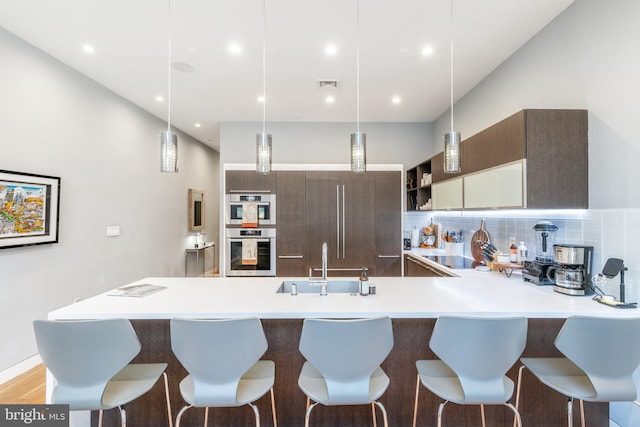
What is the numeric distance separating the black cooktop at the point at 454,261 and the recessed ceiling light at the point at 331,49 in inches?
96.1

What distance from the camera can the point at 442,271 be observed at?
321 cm

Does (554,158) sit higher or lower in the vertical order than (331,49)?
lower

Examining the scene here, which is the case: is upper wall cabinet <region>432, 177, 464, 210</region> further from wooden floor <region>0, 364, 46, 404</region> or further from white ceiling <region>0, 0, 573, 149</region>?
wooden floor <region>0, 364, 46, 404</region>

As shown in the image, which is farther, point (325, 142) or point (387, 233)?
point (325, 142)

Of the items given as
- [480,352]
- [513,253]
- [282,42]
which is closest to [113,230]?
[282,42]

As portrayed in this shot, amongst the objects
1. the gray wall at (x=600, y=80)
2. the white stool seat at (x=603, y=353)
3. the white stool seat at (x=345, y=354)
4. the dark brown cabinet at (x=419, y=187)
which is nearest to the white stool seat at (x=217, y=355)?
the white stool seat at (x=345, y=354)

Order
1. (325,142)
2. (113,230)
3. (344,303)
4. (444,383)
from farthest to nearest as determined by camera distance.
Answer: (325,142) → (113,230) → (344,303) → (444,383)

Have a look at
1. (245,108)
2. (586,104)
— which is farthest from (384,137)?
(586,104)

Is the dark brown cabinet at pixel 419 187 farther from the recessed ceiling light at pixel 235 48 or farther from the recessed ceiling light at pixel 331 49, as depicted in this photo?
the recessed ceiling light at pixel 235 48

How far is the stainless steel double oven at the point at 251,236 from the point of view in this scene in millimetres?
4414

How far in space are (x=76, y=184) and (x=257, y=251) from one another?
225 cm

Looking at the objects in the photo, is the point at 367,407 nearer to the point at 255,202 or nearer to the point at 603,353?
the point at 603,353

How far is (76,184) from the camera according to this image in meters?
3.48

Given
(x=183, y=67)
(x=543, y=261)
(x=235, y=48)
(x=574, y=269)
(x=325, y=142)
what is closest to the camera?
(x=574, y=269)
